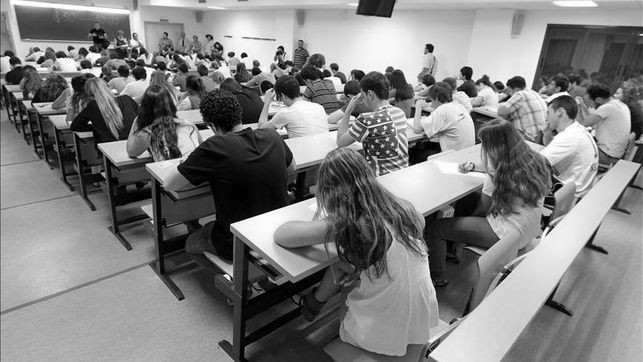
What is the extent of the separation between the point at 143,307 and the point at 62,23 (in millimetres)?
14228

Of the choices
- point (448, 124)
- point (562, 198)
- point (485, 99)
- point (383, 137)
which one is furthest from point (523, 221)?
point (485, 99)

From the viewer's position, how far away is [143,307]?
2172 mm

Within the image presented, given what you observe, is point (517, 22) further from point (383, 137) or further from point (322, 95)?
point (383, 137)

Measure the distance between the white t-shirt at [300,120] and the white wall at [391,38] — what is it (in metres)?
6.42

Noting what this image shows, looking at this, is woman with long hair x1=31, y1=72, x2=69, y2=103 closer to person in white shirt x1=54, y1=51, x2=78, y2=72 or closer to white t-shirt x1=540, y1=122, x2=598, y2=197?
person in white shirt x1=54, y1=51, x2=78, y2=72

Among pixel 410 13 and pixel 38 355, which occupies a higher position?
pixel 410 13

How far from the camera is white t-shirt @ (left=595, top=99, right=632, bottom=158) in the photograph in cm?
412

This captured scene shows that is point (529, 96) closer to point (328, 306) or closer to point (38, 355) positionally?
point (328, 306)

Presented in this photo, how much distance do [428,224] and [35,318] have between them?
2.33 metres

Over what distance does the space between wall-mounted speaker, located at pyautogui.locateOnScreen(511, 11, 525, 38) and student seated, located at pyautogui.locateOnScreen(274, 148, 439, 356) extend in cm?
755

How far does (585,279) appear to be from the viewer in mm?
2773

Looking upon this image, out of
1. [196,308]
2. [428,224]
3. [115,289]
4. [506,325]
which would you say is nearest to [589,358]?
[428,224]

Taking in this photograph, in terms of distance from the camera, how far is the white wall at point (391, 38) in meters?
8.40

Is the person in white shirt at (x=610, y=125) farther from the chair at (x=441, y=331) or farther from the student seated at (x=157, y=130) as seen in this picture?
the student seated at (x=157, y=130)
